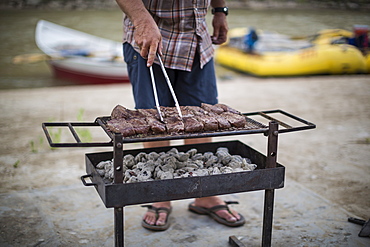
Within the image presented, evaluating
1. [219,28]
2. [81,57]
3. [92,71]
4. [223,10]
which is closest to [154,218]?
[219,28]

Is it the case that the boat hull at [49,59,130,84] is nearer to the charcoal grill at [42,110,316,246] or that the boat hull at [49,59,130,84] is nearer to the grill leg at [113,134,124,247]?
the charcoal grill at [42,110,316,246]

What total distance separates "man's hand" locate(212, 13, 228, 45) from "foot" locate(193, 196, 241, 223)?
115 cm

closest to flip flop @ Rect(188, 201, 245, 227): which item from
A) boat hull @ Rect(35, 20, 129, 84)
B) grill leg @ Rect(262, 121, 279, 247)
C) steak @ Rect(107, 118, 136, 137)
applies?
grill leg @ Rect(262, 121, 279, 247)

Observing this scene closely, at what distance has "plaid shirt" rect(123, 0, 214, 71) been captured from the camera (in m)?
2.58

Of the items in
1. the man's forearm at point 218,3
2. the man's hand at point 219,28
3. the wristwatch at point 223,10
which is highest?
the man's forearm at point 218,3

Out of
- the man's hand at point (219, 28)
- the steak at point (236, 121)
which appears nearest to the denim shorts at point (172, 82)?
the man's hand at point (219, 28)

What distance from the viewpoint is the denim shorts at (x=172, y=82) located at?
2.65 metres

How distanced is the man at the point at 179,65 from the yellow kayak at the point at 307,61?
828 cm

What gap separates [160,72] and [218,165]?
28.7 inches

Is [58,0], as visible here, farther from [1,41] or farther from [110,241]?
[110,241]

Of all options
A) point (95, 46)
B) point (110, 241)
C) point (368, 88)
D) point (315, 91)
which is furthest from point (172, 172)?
point (95, 46)

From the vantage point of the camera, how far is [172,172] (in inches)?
88.2

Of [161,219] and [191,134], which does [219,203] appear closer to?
[161,219]

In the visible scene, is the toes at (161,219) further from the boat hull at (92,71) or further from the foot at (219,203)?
the boat hull at (92,71)
